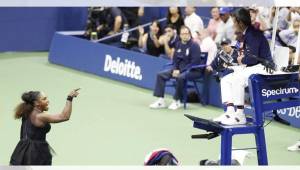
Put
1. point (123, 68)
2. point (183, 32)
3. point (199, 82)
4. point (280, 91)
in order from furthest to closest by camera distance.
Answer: point (123, 68) < point (199, 82) < point (183, 32) < point (280, 91)

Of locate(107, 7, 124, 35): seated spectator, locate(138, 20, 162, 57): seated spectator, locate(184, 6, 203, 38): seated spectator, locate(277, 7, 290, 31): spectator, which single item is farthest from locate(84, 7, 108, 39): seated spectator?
locate(277, 7, 290, 31): spectator

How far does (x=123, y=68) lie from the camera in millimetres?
16250

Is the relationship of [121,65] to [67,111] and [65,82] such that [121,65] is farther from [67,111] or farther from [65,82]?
[67,111]

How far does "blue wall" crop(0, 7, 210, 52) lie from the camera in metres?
19.9

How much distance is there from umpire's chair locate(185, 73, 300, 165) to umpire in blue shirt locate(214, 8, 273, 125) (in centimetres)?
19

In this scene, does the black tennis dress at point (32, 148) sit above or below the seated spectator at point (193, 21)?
below

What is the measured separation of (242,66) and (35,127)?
96.2 inches

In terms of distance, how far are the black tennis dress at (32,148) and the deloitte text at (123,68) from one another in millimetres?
7272

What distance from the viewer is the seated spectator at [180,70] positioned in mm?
13906

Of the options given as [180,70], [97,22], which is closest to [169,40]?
[180,70]

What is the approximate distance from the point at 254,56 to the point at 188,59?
5.60 metres

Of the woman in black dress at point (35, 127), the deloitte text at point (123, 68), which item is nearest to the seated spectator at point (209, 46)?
the deloitte text at point (123, 68)

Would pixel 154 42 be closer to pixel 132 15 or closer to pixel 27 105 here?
pixel 132 15

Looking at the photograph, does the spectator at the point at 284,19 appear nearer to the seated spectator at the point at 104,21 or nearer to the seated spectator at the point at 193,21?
the seated spectator at the point at 193,21
